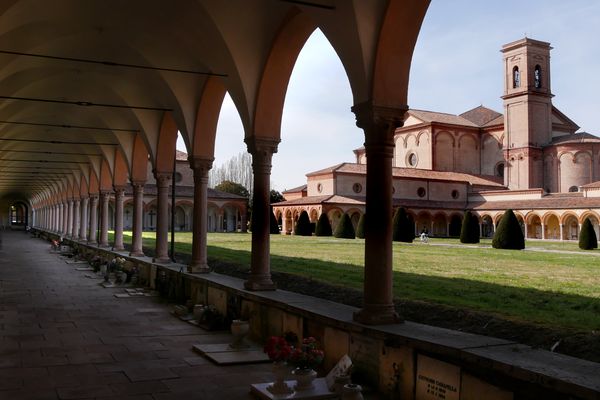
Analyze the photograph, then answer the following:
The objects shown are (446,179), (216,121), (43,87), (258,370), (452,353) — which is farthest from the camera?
(446,179)

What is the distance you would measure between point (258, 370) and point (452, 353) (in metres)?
2.63

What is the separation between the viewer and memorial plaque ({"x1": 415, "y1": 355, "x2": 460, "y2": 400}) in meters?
4.43

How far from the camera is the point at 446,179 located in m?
52.2

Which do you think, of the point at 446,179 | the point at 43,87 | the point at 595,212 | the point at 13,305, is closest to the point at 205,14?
the point at 13,305

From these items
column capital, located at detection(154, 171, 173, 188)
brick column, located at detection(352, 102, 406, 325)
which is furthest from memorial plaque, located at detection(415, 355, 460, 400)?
column capital, located at detection(154, 171, 173, 188)

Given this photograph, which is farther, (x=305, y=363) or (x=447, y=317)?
(x=447, y=317)

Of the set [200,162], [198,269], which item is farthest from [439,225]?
[198,269]

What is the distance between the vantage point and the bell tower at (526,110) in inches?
2044

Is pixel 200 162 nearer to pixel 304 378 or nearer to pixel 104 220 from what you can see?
pixel 304 378

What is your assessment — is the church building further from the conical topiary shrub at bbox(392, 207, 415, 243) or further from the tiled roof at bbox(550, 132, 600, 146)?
the conical topiary shrub at bbox(392, 207, 415, 243)

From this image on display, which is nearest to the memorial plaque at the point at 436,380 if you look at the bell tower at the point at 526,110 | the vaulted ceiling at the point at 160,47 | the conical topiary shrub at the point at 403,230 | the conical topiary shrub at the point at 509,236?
the vaulted ceiling at the point at 160,47

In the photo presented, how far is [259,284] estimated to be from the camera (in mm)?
8523

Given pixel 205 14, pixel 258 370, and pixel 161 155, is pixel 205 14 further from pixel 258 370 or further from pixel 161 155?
pixel 161 155

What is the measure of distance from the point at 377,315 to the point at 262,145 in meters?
4.09
